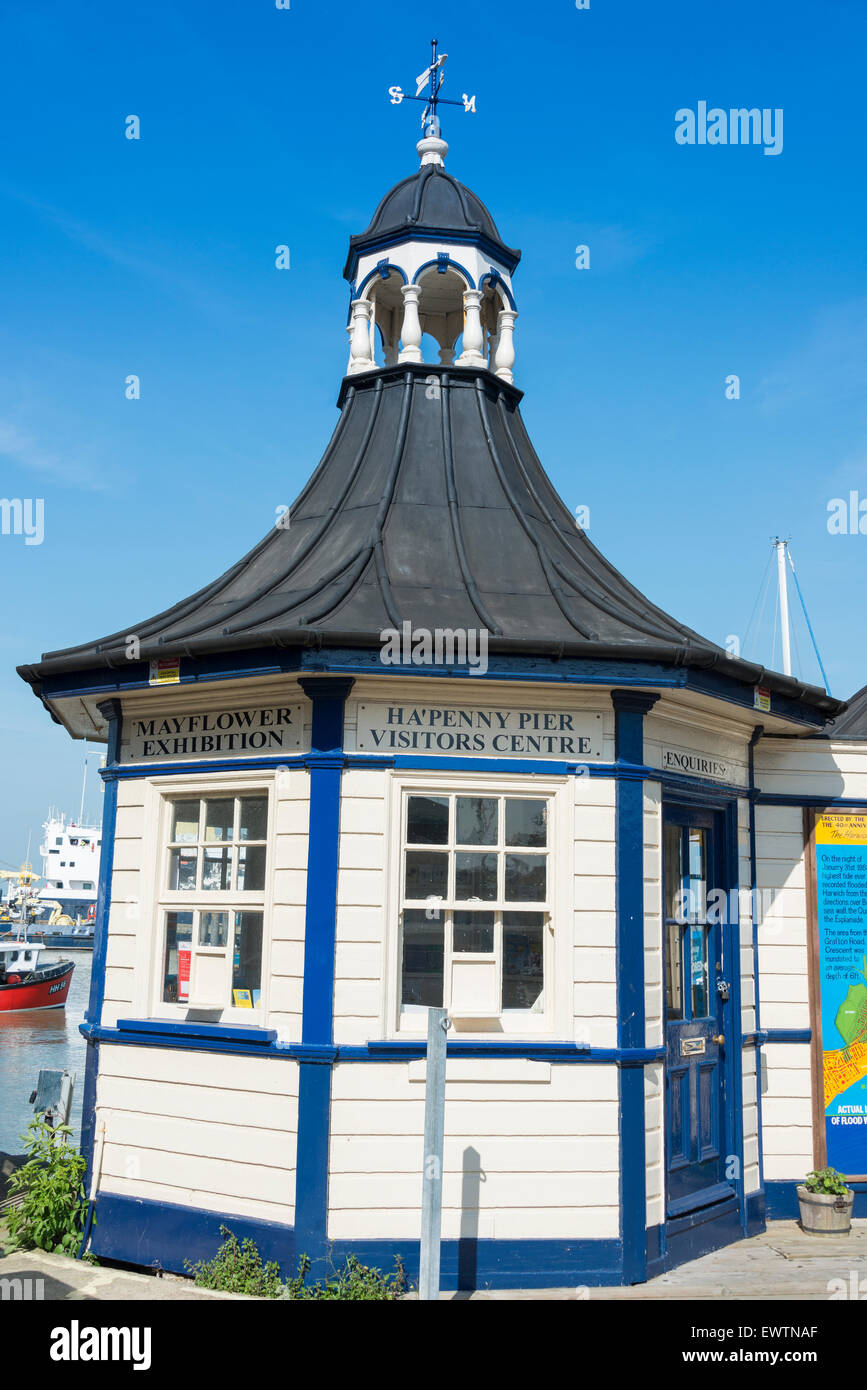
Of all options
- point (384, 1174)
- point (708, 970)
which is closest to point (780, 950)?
point (708, 970)

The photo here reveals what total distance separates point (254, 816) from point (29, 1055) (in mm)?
32442

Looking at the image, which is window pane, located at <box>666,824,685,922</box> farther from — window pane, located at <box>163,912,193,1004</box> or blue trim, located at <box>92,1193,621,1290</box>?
window pane, located at <box>163,912,193,1004</box>

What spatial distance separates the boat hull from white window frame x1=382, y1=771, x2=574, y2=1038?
148 feet

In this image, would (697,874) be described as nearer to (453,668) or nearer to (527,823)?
(527,823)

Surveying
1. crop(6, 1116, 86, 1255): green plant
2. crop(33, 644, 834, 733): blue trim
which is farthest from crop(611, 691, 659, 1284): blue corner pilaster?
crop(6, 1116, 86, 1255): green plant

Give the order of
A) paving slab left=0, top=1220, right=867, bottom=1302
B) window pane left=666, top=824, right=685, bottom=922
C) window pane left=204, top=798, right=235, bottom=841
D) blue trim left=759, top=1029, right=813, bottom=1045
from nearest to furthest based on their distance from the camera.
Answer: paving slab left=0, top=1220, right=867, bottom=1302, window pane left=204, top=798, right=235, bottom=841, window pane left=666, top=824, right=685, bottom=922, blue trim left=759, top=1029, right=813, bottom=1045

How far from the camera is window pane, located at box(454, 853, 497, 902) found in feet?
22.6

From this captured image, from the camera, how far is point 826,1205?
7.92 meters

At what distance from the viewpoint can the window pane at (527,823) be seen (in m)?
7.00

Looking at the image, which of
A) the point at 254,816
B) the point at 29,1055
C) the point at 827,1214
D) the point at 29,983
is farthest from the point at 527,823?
the point at 29,983

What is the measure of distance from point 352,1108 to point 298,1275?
3.04ft

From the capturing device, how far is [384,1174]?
650 cm

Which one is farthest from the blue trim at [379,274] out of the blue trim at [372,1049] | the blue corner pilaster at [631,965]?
the blue trim at [372,1049]
